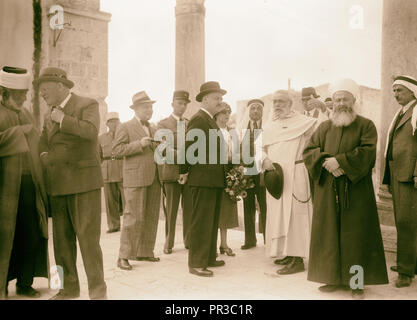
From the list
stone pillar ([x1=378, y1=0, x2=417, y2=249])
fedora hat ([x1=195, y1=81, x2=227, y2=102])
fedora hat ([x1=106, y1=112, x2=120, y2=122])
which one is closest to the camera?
fedora hat ([x1=195, y1=81, x2=227, y2=102])

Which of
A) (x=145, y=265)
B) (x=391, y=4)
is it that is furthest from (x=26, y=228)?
(x=391, y=4)

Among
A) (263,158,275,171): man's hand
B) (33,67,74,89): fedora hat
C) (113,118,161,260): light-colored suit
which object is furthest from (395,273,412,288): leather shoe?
(33,67,74,89): fedora hat

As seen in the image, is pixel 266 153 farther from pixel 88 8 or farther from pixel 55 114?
pixel 88 8

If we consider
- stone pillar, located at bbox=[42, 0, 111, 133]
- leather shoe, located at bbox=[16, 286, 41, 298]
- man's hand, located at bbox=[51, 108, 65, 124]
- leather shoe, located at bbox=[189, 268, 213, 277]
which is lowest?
leather shoe, located at bbox=[189, 268, 213, 277]

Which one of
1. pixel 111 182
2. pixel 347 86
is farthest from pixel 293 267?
pixel 111 182

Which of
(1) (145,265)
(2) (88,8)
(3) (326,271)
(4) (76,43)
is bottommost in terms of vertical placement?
(1) (145,265)

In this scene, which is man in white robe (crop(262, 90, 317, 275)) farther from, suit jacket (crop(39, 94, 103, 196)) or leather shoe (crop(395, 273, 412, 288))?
suit jacket (crop(39, 94, 103, 196))

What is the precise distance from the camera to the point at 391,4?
5625 mm

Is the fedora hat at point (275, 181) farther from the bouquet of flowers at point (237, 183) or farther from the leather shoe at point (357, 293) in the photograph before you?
the leather shoe at point (357, 293)

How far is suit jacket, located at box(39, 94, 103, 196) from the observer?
3809 millimetres

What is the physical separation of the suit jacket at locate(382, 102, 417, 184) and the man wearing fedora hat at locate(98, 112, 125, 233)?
15.8 ft

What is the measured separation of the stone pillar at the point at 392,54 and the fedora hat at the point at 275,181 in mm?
1481

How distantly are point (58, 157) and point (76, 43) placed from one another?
5474 mm
